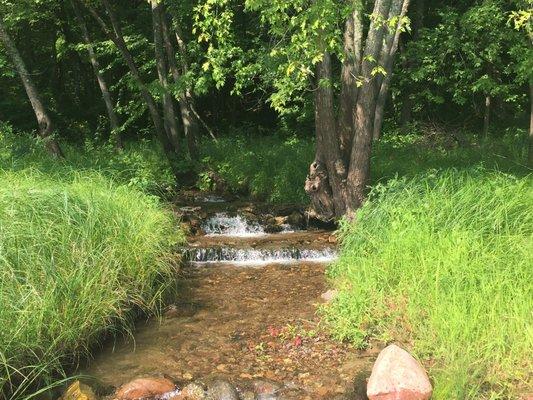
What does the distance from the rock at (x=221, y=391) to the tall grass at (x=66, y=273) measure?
1291mm

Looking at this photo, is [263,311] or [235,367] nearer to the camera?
[235,367]

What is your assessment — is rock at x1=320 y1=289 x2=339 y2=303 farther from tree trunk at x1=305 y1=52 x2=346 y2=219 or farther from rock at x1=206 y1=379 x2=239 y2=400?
tree trunk at x1=305 y1=52 x2=346 y2=219

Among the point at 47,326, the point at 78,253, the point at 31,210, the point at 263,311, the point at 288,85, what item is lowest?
the point at 263,311

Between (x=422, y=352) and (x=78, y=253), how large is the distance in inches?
134

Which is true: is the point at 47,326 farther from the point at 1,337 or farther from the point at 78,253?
the point at 78,253

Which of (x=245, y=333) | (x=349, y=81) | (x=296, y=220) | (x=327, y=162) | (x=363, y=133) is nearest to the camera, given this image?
(x=245, y=333)

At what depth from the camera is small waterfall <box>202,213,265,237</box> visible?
10547 mm

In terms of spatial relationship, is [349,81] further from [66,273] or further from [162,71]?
[162,71]

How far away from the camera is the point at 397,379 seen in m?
4.13

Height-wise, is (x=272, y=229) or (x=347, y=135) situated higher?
(x=347, y=135)

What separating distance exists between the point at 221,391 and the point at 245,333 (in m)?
1.28

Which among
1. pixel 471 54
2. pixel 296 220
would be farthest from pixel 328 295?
pixel 471 54

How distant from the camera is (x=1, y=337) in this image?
13.4 feet

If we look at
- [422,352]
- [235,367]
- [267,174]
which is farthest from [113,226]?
[267,174]
